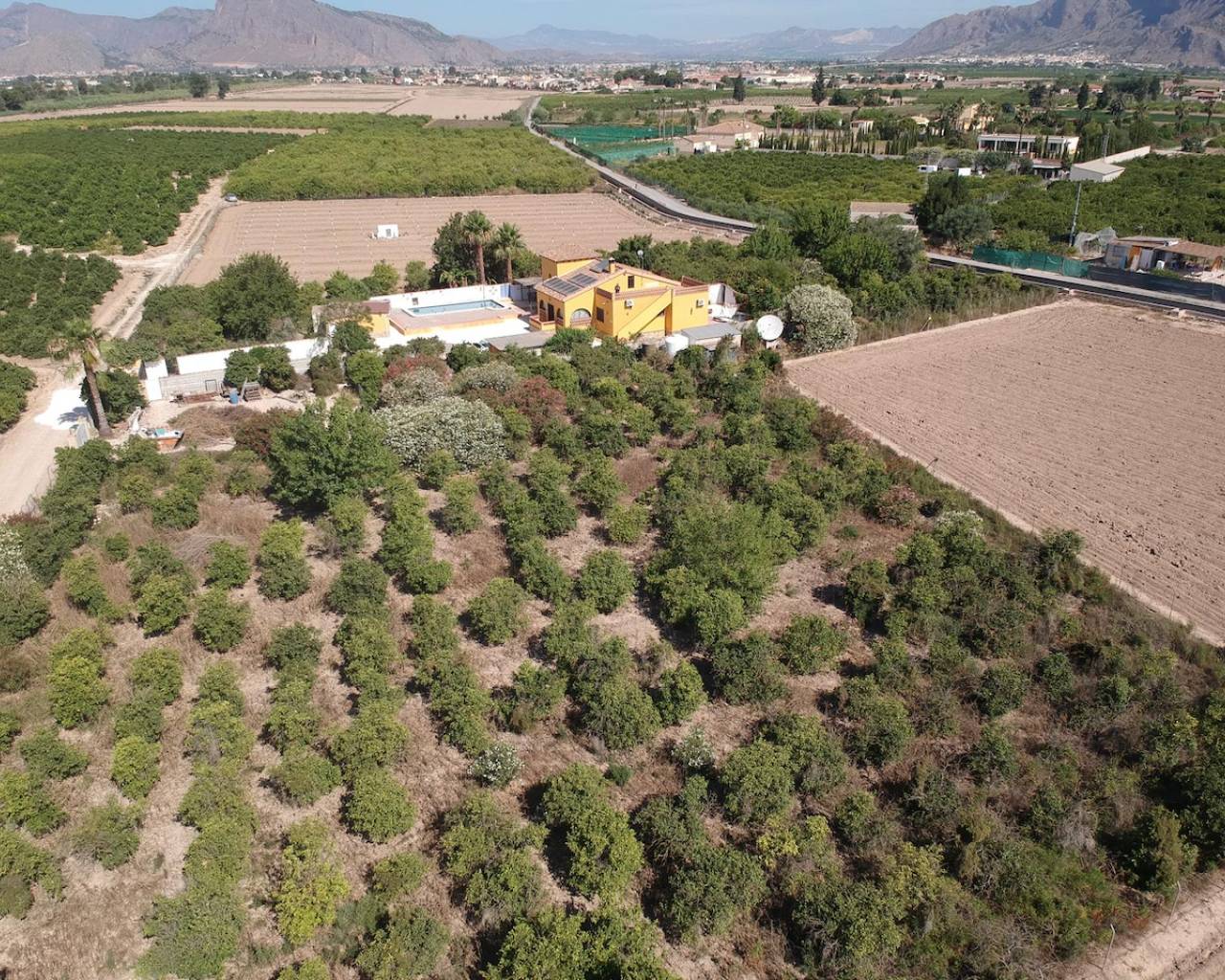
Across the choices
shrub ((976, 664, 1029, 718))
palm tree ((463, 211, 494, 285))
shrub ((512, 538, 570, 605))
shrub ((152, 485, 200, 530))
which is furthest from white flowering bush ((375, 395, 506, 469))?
palm tree ((463, 211, 494, 285))

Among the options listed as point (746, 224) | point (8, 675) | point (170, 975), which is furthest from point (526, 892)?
point (746, 224)

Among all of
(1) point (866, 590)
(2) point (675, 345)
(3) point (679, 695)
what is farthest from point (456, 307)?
(3) point (679, 695)

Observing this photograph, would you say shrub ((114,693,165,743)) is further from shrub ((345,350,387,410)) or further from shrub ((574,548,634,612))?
shrub ((345,350,387,410))

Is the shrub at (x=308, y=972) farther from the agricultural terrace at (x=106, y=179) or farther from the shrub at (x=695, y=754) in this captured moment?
the agricultural terrace at (x=106, y=179)

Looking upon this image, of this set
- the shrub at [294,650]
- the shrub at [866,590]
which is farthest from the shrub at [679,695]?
the shrub at [294,650]

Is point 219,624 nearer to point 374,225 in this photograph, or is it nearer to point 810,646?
point 810,646
